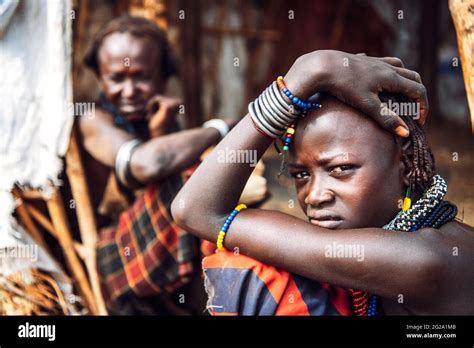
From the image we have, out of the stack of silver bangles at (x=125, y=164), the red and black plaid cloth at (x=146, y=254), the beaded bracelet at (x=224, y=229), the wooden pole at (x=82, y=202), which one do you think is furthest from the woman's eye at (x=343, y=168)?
the wooden pole at (x=82, y=202)

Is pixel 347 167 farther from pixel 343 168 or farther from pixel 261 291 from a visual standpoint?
pixel 261 291

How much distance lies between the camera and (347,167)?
189 cm

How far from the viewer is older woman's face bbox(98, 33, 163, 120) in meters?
3.39

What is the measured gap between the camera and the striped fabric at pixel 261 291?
191cm

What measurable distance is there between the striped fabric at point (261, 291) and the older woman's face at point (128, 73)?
1606 mm

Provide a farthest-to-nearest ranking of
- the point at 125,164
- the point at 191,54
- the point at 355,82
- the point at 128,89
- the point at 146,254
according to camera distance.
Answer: the point at 191,54 → the point at 128,89 → the point at 125,164 → the point at 146,254 → the point at 355,82

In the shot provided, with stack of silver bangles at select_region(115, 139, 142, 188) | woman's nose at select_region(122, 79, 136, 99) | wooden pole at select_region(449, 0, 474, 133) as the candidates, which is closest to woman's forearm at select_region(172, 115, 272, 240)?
wooden pole at select_region(449, 0, 474, 133)

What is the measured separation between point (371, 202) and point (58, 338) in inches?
53.4

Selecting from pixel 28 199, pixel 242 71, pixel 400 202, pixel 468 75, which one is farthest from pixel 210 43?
pixel 400 202

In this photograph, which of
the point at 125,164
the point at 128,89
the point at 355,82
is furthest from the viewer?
the point at 128,89

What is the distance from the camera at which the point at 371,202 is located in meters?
1.90

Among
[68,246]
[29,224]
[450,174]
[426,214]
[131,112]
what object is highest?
[131,112]

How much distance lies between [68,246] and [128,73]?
928 mm

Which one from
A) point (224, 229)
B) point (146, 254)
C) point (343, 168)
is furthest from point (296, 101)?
point (146, 254)
